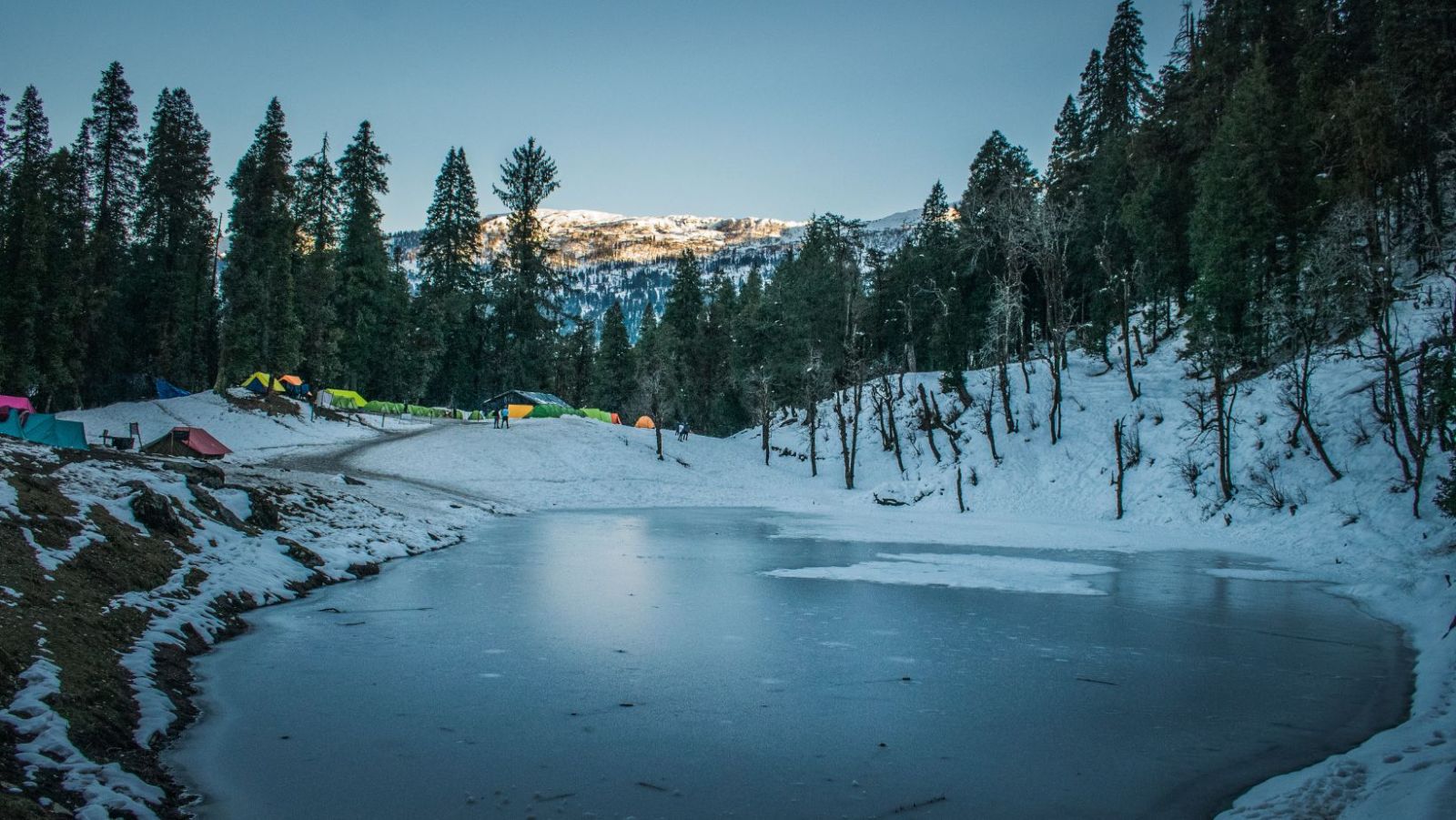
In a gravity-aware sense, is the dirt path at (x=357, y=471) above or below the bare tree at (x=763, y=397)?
below

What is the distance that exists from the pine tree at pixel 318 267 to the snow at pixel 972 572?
41.7 metres

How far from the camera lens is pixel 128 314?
4678cm

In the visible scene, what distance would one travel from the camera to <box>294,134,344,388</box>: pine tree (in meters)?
46.2

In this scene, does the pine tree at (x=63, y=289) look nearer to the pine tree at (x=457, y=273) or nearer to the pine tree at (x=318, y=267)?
Result: the pine tree at (x=318, y=267)

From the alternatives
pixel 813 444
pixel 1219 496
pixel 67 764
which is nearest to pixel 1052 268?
pixel 1219 496

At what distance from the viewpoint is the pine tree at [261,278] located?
42531 millimetres

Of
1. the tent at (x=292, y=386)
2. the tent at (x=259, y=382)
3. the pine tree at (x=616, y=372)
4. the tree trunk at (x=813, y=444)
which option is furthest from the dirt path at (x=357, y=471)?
the pine tree at (x=616, y=372)

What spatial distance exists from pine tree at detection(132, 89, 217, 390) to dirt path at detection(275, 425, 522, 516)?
19624 millimetres

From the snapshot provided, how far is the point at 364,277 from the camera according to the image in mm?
52469

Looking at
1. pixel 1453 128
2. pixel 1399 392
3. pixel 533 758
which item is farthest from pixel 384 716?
pixel 1453 128

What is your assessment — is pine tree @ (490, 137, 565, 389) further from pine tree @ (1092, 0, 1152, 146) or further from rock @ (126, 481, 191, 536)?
rock @ (126, 481, 191, 536)

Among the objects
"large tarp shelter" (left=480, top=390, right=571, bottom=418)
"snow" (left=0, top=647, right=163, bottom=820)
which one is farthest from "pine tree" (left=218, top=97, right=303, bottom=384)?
"snow" (left=0, top=647, right=163, bottom=820)

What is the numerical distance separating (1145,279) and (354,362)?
161 ft

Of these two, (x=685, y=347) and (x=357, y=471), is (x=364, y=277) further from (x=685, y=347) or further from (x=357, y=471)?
(x=357, y=471)
